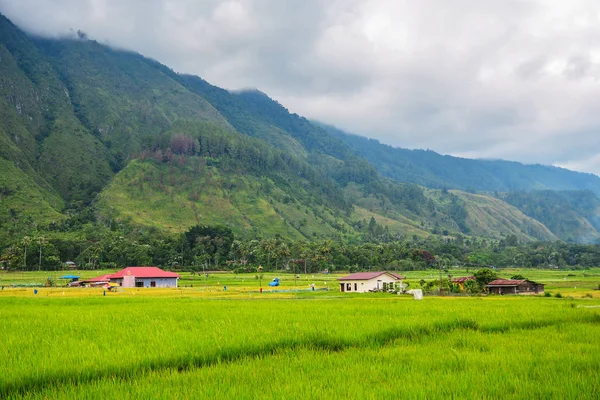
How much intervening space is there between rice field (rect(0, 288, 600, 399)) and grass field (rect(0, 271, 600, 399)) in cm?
4

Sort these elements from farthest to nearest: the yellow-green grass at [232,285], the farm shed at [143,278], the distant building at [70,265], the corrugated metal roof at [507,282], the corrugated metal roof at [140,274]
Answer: the distant building at [70,265] < the corrugated metal roof at [140,274] < the farm shed at [143,278] < the corrugated metal roof at [507,282] < the yellow-green grass at [232,285]

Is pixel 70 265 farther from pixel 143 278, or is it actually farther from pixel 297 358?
pixel 297 358

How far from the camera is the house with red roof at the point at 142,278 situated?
89188 millimetres

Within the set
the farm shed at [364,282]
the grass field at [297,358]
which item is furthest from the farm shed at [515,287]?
the grass field at [297,358]

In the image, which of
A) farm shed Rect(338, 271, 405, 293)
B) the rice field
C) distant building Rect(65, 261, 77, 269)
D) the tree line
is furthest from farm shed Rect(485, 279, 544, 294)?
distant building Rect(65, 261, 77, 269)

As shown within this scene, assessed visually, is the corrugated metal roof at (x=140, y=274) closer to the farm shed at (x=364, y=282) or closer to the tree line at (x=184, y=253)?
the farm shed at (x=364, y=282)

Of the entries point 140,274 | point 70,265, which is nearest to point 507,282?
point 140,274

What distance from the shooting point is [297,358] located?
13.2 metres

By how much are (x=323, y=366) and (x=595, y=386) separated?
6.02 m

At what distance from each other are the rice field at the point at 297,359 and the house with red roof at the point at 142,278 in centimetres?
7213

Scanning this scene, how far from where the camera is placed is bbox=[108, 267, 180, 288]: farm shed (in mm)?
89188

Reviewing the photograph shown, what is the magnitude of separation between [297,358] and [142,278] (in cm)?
8411

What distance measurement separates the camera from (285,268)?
5812 inches

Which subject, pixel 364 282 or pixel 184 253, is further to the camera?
pixel 184 253
